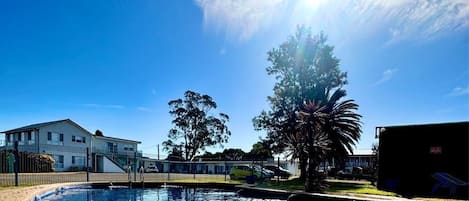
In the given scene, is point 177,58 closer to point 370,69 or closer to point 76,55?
point 76,55

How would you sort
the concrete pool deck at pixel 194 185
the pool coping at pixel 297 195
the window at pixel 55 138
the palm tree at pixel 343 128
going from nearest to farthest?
the concrete pool deck at pixel 194 185 → the pool coping at pixel 297 195 → the palm tree at pixel 343 128 → the window at pixel 55 138

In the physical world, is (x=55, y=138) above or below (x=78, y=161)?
above

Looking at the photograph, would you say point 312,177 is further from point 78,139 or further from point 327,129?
point 78,139

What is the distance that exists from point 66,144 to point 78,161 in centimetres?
209

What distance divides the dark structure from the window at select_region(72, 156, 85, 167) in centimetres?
2938

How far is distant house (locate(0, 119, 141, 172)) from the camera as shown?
33875 millimetres

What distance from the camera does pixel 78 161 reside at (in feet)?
120

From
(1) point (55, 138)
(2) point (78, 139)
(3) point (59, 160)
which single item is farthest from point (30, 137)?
(2) point (78, 139)

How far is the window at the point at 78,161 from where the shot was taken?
3619cm

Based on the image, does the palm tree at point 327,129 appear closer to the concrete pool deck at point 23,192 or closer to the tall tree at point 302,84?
the tall tree at point 302,84

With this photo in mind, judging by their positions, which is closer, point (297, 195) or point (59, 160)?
point (297, 195)

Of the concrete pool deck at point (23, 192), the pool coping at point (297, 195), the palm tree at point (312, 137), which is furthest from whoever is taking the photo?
the palm tree at point (312, 137)

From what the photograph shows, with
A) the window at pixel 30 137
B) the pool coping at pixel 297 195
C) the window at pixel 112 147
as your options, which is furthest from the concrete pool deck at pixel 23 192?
the window at pixel 112 147

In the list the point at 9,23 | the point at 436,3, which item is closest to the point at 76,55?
the point at 9,23
